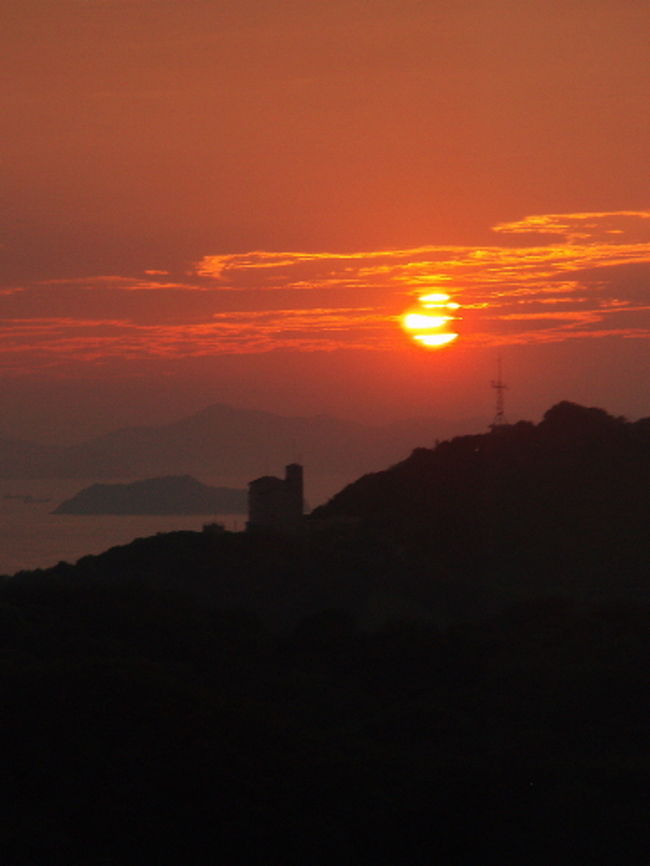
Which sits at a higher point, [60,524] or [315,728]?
[60,524]

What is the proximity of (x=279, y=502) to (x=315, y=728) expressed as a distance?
111 ft

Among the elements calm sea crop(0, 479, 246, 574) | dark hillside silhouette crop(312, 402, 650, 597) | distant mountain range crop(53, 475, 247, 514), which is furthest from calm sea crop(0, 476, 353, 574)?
dark hillside silhouette crop(312, 402, 650, 597)

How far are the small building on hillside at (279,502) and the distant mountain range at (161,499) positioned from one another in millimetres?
41872

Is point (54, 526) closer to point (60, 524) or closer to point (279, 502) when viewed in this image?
point (60, 524)

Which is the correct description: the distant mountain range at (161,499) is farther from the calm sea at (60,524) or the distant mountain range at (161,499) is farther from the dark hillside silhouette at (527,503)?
the dark hillside silhouette at (527,503)

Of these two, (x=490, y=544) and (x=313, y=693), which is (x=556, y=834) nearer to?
(x=313, y=693)

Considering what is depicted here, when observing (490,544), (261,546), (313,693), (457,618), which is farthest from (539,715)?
(490,544)

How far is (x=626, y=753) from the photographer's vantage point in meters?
24.9

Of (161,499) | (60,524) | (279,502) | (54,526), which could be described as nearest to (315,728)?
(279,502)

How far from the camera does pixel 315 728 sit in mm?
25219

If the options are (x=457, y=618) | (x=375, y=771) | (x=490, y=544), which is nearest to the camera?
(x=375, y=771)

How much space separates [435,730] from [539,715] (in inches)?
95.7

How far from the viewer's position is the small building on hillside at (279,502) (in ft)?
192

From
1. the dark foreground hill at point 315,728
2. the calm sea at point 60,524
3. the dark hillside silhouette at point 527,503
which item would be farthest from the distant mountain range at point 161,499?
the dark foreground hill at point 315,728
